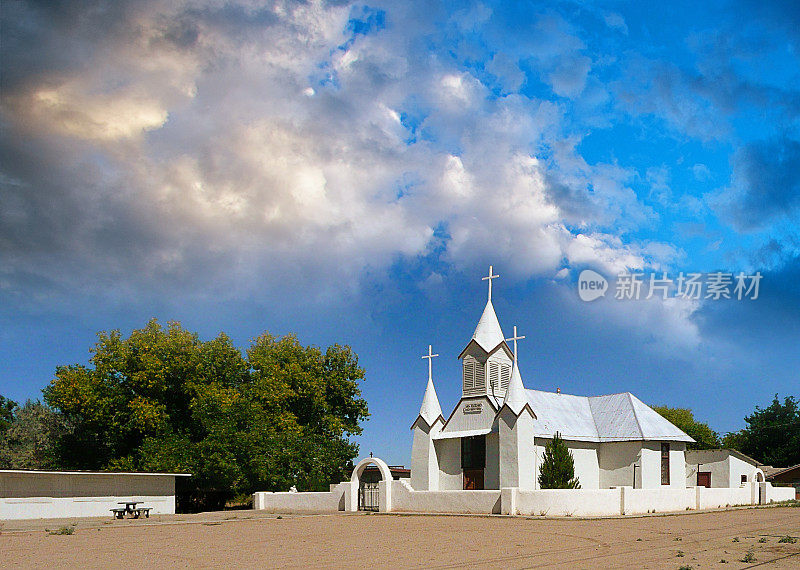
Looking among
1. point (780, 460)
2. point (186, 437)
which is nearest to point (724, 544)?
point (186, 437)

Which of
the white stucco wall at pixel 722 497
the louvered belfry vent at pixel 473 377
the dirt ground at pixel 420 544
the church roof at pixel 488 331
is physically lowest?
the white stucco wall at pixel 722 497

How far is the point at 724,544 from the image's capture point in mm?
17250

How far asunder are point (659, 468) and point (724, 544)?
23.5 meters

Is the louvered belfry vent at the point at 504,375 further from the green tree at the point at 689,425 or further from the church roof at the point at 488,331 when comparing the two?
the green tree at the point at 689,425

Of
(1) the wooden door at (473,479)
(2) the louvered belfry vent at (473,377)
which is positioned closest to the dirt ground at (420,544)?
(1) the wooden door at (473,479)

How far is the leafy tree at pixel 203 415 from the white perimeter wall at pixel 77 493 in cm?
269

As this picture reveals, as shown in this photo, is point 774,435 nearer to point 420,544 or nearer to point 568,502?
point 568,502

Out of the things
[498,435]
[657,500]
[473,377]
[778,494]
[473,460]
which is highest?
[473,377]

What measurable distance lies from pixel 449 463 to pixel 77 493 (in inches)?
702

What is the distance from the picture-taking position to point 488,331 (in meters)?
40.1

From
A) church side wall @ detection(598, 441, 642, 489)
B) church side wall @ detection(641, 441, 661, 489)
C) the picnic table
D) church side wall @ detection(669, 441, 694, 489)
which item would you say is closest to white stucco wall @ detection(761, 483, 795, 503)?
church side wall @ detection(669, 441, 694, 489)

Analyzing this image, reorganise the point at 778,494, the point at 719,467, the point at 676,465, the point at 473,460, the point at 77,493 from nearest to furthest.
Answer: the point at 77,493 < the point at 473,460 < the point at 676,465 < the point at 778,494 < the point at 719,467

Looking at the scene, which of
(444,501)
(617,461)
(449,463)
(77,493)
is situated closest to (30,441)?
(77,493)

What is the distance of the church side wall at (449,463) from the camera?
3853 centimetres
